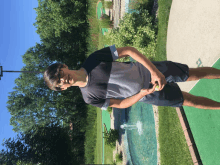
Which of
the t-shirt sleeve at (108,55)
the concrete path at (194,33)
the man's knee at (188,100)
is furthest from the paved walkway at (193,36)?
the t-shirt sleeve at (108,55)

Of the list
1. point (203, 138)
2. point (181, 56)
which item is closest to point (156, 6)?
point (181, 56)

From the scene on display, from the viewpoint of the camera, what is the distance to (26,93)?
18188 millimetres

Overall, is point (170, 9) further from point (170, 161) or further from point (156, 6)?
point (170, 161)

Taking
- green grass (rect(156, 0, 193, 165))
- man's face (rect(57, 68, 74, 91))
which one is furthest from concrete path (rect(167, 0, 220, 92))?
man's face (rect(57, 68, 74, 91))

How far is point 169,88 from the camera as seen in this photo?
340cm

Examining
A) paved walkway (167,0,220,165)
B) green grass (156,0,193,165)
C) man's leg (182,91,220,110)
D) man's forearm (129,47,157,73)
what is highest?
paved walkway (167,0,220,165)

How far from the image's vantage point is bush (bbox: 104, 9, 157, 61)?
9.14 meters

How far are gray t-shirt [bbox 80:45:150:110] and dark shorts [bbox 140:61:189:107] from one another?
37 centimetres

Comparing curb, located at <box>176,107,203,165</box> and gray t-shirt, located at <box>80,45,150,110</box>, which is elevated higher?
gray t-shirt, located at <box>80,45,150,110</box>

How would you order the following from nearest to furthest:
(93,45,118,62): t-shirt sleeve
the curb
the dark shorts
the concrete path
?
(93,45,118,62): t-shirt sleeve → the dark shorts → the concrete path → the curb

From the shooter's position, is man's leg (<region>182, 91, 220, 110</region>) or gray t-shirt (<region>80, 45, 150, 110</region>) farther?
man's leg (<region>182, 91, 220, 110</region>)

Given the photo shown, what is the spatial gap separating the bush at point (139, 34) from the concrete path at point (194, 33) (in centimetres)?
115

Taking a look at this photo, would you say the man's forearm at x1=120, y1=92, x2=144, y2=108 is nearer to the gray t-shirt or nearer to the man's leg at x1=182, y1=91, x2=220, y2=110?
the gray t-shirt

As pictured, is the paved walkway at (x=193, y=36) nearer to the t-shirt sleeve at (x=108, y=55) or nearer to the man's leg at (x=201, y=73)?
the man's leg at (x=201, y=73)
